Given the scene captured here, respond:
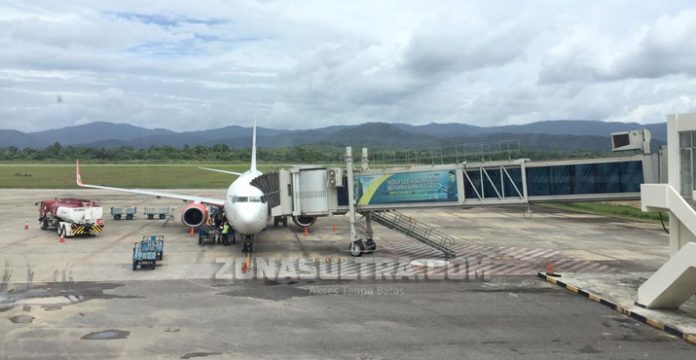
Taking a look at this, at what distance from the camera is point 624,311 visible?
20.0 meters

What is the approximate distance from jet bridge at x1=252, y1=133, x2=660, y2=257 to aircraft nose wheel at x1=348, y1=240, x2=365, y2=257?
8 cm

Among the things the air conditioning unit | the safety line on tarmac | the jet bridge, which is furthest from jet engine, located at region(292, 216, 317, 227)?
the air conditioning unit

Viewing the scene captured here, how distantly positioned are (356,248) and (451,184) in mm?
6643

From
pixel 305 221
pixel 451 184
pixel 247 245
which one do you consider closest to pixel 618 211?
pixel 305 221

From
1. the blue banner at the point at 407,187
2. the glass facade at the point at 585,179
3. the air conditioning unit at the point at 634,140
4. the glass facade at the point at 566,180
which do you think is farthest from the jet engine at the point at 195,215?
the air conditioning unit at the point at 634,140

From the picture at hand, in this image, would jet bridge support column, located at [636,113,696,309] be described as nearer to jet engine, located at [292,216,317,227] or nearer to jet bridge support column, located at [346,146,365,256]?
jet bridge support column, located at [346,146,365,256]

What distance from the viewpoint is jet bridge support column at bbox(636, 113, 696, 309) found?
19.0 m

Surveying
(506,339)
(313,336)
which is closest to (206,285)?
(313,336)

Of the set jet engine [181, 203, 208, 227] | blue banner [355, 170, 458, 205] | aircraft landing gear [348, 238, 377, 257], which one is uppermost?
blue banner [355, 170, 458, 205]

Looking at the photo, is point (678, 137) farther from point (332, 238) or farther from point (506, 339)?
point (332, 238)

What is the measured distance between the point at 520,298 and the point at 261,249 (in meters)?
16.7

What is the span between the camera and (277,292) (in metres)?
22.4

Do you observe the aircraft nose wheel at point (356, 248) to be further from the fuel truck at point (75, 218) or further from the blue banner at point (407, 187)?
the fuel truck at point (75, 218)

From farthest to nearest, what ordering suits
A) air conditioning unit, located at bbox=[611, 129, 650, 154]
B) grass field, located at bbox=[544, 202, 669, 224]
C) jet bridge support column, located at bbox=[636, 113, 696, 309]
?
1. grass field, located at bbox=[544, 202, 669, 224]
2. air conditioning unit, located at bbox=[611, 129, 650, 154]
3. jet bridge support column, located at bbox=[636, 113, 696, 309]
